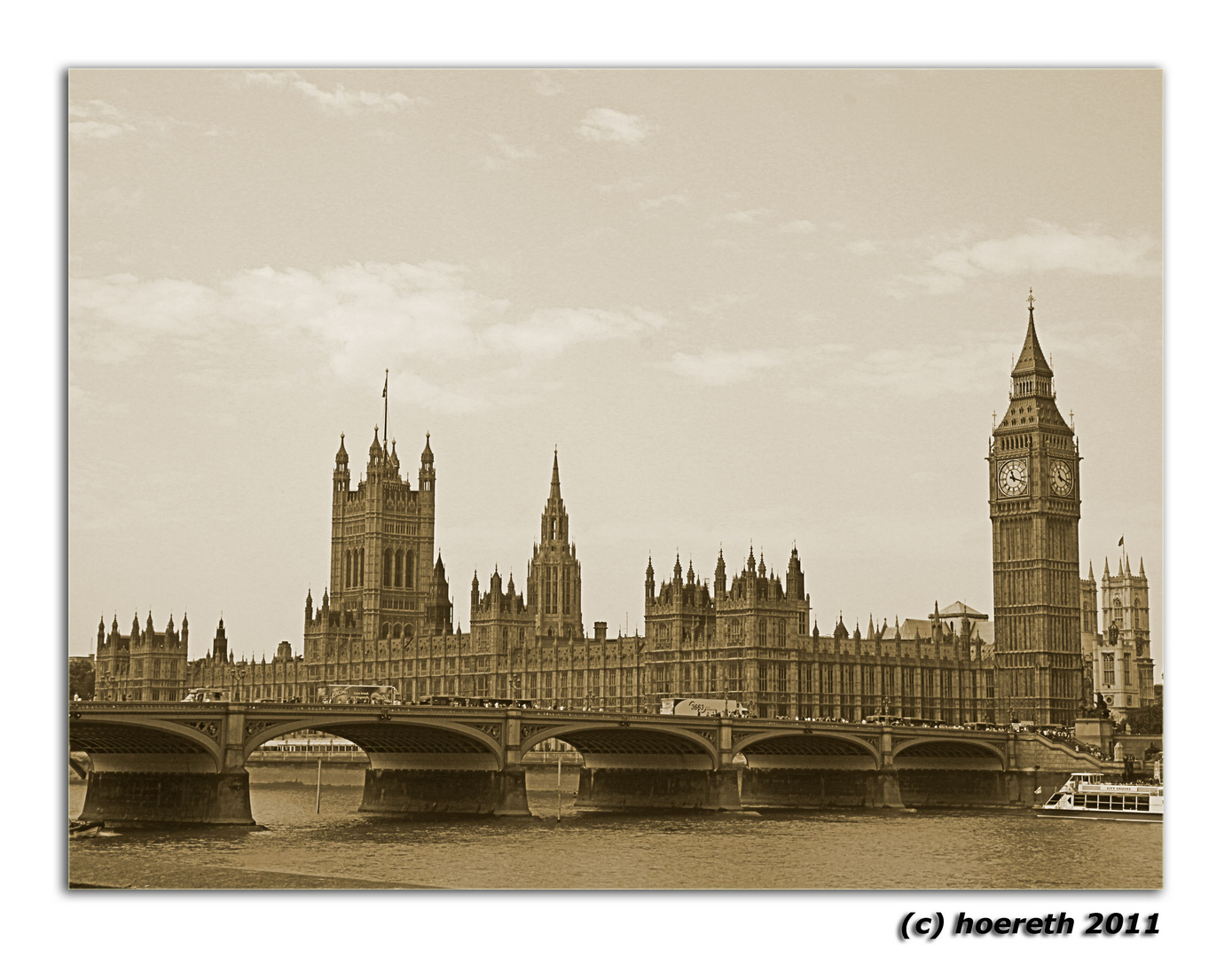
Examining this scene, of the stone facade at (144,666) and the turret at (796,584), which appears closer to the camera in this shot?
the turret at (796,584)

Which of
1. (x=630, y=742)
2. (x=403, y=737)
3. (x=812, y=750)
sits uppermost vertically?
(x=403, y=737)

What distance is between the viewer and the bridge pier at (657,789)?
59062 mm

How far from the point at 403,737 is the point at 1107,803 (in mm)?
21176

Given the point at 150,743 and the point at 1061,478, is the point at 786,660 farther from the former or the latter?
the point at 150,743

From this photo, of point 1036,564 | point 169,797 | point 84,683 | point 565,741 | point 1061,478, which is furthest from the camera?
point 1061,478

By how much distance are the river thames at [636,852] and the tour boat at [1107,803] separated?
0.86 meters

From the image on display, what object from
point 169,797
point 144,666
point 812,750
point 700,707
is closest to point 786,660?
point 700,707

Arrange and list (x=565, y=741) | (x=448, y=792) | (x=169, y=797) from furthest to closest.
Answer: (x=565, y=741)
(x=448, y=792)
(x=169, y=797)

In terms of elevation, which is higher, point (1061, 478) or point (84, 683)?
point (1061, 478)

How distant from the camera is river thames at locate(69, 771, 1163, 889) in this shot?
34281mm

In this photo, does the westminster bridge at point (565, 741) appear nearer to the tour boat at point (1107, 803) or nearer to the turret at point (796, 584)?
the tour boat at point (1107, 803)

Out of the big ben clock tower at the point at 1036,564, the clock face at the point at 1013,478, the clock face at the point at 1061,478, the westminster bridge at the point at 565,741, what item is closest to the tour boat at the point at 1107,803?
the westminster bridge at the point at 565,741

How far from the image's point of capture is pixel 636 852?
141 feet

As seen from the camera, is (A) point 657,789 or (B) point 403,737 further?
(A) point 657,789
